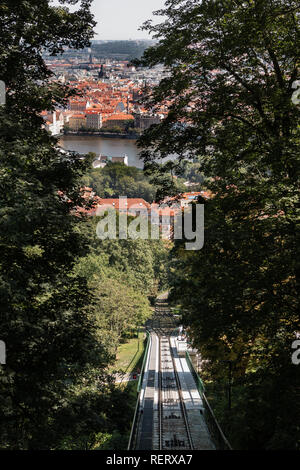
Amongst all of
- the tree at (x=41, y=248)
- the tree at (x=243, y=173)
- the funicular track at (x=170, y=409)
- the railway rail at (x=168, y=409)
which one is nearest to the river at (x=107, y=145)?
the funicular track at (x=170, y=409)

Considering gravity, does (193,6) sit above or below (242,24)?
above

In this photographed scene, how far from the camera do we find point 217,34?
8141mm

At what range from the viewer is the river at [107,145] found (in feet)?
383

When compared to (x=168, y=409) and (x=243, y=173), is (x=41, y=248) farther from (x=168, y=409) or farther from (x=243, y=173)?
(x=168, y=409)

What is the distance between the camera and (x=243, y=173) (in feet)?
26.6

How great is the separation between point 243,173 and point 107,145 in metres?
122

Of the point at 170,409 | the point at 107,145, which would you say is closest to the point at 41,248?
the point at 170,409

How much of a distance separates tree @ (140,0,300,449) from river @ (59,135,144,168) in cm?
10412

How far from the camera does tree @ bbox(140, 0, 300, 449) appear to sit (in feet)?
21.6

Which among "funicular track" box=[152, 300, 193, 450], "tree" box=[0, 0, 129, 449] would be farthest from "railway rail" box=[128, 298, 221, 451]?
"tree" box=[0, 0, 129, 449]

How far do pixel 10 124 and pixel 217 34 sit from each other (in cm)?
373

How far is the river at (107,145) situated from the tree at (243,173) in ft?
342

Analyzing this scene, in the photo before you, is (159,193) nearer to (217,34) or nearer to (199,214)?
(199,214)

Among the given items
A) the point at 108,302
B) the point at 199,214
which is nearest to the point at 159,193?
the point at 199,214
